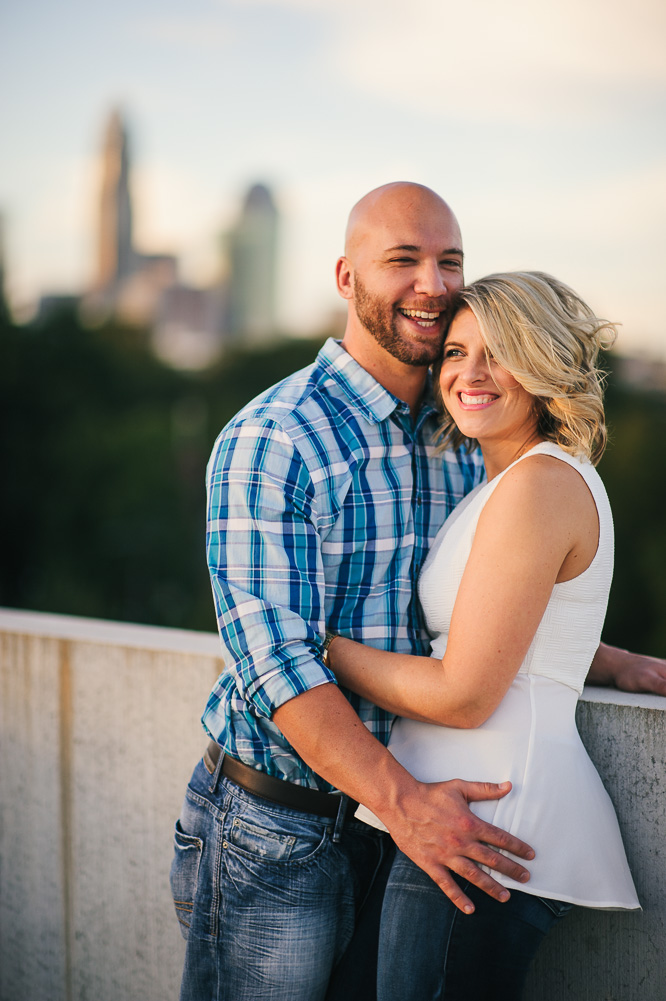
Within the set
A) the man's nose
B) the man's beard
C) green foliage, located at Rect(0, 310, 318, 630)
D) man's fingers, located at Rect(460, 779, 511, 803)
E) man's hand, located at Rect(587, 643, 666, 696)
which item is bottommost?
green foliage, located at Rect(0, 310, 318, 630)

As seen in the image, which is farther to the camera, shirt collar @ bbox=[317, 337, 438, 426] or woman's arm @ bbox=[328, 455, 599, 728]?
shirt collar @ bbox=[317, 337, 438, 426]

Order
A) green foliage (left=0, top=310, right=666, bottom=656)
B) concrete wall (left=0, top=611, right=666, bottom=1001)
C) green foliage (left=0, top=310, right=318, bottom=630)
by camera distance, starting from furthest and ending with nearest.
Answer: green foliage (left=0, top=310, right=318, bottom=630) < green foliage (left=0, top=310, right=666, bottom=656) < concrete wall (left=0, top=611, right=666, bottom=1001)

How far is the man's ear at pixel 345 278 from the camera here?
2.66 meters

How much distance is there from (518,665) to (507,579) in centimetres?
19

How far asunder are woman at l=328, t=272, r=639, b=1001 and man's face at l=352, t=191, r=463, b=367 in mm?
237

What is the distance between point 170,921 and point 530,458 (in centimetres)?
184

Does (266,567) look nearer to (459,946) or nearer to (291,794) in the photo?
(291,794)

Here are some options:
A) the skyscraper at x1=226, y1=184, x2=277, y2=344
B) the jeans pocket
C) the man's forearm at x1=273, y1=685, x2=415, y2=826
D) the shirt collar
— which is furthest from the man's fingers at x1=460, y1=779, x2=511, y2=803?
the skyscraper at x1=226, y1=184, x2=277, y2=344

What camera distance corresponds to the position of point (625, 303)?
1652 inches

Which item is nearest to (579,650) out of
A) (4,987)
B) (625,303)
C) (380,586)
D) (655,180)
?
(380,586)

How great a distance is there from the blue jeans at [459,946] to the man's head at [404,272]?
4.31 ft

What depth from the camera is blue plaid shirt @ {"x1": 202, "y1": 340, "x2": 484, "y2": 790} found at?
83.1 inches

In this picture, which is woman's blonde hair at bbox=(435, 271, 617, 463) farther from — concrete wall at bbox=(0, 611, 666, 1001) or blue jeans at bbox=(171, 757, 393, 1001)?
concrete wall at bbox=(0, 611, 666, 1001)

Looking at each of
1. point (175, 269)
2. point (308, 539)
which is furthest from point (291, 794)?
point (175, 269)
